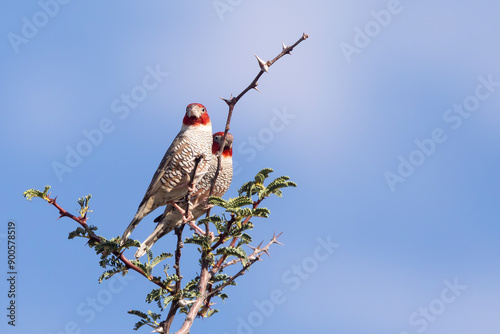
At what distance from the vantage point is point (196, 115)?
8.20m

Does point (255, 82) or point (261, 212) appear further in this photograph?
point (261, 212)

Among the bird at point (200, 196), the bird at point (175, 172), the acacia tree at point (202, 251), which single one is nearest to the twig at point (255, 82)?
the acacia tree at point (202, 251)

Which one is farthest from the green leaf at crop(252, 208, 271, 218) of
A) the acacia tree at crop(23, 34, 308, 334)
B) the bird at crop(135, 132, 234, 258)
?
the bird at crop(135, 132, 234, 258)

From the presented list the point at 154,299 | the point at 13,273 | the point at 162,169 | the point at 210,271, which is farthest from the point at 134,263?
the point at 162,169

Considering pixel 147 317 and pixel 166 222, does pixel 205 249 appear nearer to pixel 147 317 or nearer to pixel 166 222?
pixel 147 317

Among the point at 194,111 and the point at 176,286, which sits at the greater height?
the point at 194,111

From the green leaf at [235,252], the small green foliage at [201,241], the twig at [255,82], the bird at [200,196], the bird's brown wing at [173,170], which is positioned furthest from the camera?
the bird at [200,196]

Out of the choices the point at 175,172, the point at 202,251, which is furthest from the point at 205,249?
the point at 175,172

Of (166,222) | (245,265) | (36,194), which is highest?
(166,222)

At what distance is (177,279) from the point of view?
434 centimetres

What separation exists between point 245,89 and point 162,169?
399cm

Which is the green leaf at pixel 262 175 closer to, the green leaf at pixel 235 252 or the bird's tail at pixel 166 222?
the green leaf at pixel 235 252

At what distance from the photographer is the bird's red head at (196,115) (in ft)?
26.9

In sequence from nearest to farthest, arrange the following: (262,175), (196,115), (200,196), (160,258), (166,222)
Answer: (160,258)
(262,175)
(196,115)
(166,222)
(200,196)
